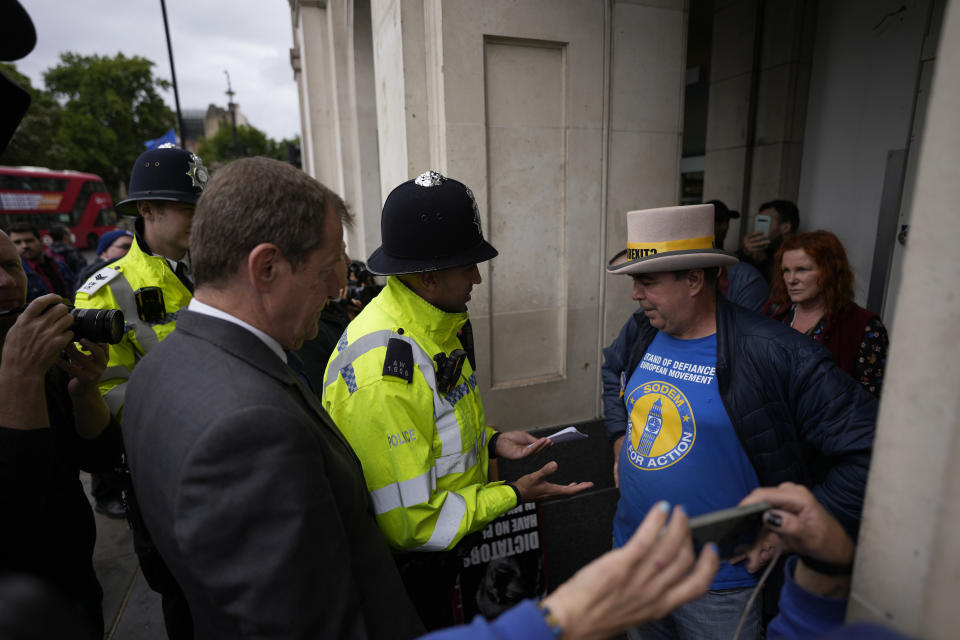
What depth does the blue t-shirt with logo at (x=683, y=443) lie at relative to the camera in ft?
5.71

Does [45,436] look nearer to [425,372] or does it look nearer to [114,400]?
[114,400]

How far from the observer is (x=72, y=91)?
102 feet

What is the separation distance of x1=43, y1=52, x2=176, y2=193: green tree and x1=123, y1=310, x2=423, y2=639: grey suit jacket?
36656 mm

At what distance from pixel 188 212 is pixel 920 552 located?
126 inches

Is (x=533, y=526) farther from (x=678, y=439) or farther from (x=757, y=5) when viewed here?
(x=757, y=5)

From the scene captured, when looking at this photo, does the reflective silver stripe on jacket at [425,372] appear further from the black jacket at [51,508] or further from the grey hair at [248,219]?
the black jacket at [51,508]

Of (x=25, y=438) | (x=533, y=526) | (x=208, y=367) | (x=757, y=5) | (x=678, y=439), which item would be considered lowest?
(x=533, y=526)

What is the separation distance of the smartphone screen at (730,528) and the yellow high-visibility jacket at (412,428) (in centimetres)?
89

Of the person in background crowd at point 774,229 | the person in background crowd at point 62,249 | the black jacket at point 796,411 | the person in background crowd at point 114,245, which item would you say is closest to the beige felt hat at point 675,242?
the black jacket at point 796,411

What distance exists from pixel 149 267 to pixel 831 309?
388 cm

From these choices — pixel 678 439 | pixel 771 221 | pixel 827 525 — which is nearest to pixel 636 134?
pixel 771 221

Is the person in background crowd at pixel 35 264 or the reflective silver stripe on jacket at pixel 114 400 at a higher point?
the person in background crowd at pixel 35 264

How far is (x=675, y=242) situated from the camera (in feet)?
6.36

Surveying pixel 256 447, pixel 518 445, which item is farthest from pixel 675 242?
pixel 256 447
